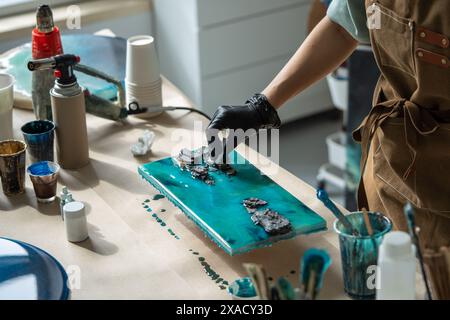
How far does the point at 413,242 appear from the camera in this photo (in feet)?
3.86

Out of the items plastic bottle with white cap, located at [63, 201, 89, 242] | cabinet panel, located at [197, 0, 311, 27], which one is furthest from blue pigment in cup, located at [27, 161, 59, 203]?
cabinet panel, located at [197, 0, 311, 27]

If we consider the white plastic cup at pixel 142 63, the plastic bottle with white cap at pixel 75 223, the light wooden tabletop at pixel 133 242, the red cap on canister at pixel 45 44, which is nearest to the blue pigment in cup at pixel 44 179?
the light wooden tabletop at pixel 133 242

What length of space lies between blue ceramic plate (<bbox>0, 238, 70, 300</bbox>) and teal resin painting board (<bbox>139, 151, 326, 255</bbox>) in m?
0.29

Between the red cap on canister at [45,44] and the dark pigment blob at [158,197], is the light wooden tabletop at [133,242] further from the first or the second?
the red cap on canister at [45,44]

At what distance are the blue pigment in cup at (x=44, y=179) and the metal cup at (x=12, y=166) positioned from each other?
3cm

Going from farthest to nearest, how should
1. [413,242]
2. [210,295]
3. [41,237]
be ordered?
[41,237] → [210,295] → [413,242]

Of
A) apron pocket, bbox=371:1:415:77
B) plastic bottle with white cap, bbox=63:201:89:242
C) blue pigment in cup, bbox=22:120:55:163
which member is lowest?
plastic bottle with white cap, bbox=63:201:89:242

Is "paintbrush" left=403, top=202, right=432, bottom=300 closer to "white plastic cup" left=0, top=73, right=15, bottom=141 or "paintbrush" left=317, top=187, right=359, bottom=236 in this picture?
"paintbrush" left=317, top=187, right=359, bottom=236

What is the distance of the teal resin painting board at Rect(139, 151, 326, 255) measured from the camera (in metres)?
1.47

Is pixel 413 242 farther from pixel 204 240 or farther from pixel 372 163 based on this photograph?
pixel 372 163

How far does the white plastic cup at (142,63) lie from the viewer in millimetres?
1974

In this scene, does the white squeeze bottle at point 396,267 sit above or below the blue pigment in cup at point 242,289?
above
